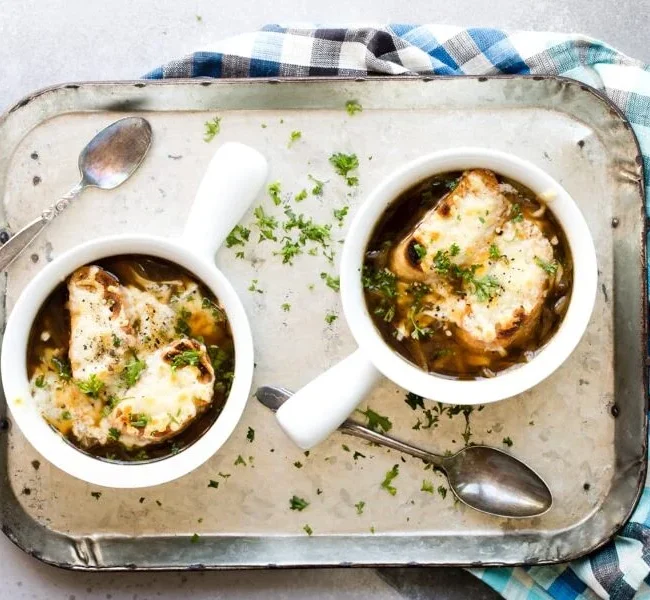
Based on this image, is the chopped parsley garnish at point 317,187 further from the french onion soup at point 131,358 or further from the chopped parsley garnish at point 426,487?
the chopped parsley garnish at point 426,487

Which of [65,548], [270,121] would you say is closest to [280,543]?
[65,548]

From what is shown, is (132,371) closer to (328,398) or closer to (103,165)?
(328,398)

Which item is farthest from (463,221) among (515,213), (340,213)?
(340,213)

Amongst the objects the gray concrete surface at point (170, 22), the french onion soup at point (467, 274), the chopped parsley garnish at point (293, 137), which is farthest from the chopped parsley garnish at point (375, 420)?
the gray concrete surface at point (170, 22)

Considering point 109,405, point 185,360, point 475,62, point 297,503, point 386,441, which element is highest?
point 475,62

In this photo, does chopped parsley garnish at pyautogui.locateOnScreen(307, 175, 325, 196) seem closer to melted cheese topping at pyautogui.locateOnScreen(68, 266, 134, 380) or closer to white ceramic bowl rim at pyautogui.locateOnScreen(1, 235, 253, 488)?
white ceramic bowl rim at pyautogui.locateOnScreen(1, 235, 253, 488)

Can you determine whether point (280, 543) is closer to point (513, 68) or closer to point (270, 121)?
point (270, 121)

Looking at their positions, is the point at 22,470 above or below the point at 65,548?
above

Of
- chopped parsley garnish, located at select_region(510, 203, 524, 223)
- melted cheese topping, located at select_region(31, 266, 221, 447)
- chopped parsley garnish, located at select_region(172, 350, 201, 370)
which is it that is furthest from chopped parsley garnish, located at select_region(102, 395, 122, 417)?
chopped parsley garnish, located at select_region(510, 203, 524, 223)
